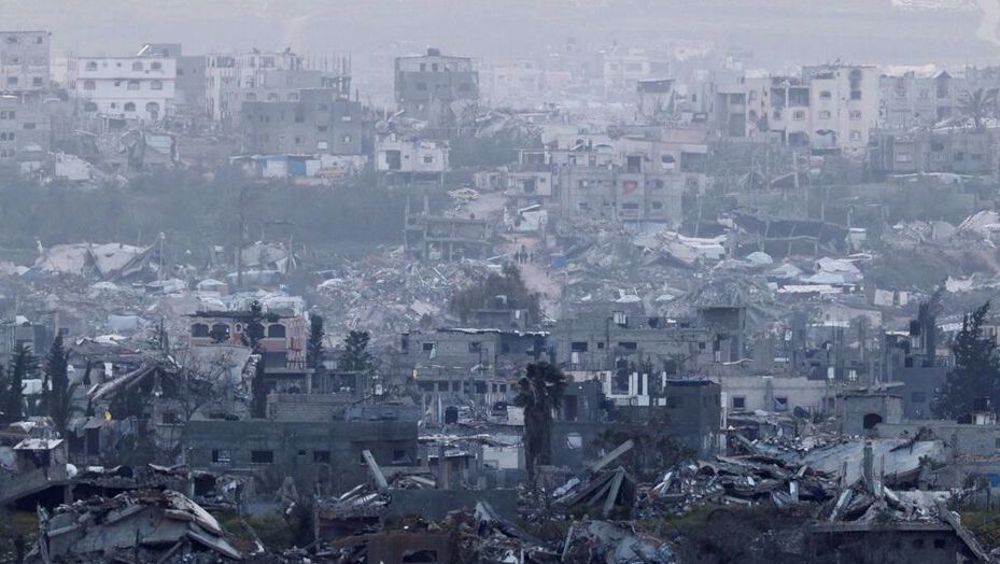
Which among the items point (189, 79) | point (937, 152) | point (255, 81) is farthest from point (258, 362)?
point (189, 79)

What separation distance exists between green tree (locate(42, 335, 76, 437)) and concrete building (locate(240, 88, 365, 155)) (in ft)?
93.1

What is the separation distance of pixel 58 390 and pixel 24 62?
125 ft

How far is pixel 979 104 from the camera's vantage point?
7625 cm

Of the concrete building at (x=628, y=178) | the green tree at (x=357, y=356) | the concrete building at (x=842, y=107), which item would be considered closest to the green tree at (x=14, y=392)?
the green tree at (x=357, y=356)

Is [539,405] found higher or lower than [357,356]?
higher

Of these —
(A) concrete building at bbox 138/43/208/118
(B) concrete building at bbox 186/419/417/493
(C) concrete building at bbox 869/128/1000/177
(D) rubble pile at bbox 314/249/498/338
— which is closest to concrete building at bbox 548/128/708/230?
(C) concrete building at bbox 869/128/1000/177

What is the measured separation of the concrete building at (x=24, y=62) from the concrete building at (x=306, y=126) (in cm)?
498

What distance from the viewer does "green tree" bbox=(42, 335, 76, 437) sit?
36656mm

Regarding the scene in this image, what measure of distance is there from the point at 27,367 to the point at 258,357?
8.84 ft

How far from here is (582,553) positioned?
28500 millimetres

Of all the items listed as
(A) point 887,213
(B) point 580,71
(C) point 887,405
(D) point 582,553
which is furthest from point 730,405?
(B) point 580,71

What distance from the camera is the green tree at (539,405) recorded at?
34406mm

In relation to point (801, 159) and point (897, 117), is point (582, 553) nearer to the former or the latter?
point (801, 159)

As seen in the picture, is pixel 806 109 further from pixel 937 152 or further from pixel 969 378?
pixel 969 378
